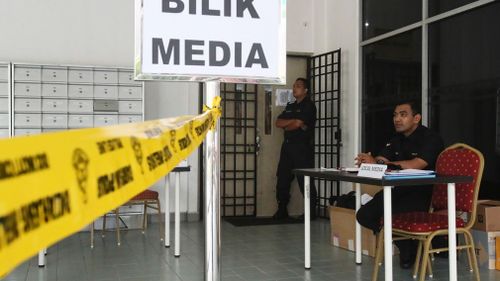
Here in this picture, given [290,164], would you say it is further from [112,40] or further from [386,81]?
[112,40]

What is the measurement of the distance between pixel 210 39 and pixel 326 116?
489 centimetres

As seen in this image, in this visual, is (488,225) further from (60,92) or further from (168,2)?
(60,92)

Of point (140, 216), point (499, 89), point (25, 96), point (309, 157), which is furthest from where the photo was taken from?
point (309, 157)

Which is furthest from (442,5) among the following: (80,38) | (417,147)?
(80,38)

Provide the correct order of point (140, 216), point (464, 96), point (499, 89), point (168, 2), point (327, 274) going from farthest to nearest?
point (140, 216) → point (464, 96) → point (499, 89) → point (327, 274) → point (168, 2)

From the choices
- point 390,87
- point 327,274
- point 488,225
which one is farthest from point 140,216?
point 488,225

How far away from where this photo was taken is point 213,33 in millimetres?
1237

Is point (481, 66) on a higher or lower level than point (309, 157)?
higher

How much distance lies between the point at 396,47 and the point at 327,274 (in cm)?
273

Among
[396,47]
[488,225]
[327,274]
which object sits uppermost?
[396,47]

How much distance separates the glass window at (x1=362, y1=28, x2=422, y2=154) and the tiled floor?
1.28 m

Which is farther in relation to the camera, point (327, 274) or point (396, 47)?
point (396, 47)

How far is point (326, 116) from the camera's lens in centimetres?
601

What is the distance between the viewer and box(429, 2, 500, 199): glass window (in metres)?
3.86
